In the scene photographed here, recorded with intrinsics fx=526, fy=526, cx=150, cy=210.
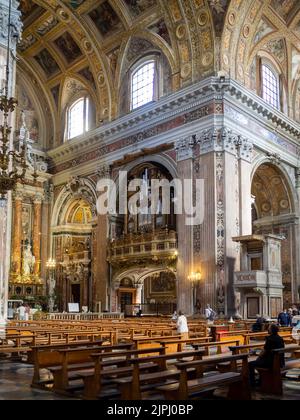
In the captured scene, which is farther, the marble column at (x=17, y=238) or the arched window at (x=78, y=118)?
the arched window at (x=78, y=118)

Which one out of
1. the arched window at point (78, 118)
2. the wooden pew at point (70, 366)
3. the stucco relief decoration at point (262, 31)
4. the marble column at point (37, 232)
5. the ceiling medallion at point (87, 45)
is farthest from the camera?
the arched window at point (78, 118)

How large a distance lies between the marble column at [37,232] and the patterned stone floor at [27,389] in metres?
20.5

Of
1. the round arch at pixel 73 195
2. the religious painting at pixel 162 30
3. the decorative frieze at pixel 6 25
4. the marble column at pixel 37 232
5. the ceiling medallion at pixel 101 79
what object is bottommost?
the marble column at pixel 37 232

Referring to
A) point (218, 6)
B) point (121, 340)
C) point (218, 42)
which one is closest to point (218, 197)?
point (218, 42)

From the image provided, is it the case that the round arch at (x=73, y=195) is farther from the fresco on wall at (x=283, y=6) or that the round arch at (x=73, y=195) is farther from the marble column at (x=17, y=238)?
the fresco on wall at (x=283, y=6)

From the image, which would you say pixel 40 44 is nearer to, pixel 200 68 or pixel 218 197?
pixel 200 68

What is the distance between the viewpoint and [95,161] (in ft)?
92.8

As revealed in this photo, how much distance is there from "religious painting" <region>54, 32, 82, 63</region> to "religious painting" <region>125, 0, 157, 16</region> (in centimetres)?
439

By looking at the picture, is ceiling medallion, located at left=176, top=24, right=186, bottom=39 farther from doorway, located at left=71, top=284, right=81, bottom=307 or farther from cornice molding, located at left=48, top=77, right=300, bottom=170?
doorway, located at left=71, top=284, right=81, bottom=307

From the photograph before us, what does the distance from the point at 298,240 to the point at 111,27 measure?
47.3 feet

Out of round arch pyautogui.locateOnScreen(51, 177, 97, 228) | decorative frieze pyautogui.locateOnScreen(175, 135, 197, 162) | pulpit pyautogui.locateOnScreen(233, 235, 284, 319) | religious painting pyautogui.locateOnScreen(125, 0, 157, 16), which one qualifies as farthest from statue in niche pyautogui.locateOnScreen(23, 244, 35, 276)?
religious painting pyautogui.locateOnScreen(125, 0, 157, 16)

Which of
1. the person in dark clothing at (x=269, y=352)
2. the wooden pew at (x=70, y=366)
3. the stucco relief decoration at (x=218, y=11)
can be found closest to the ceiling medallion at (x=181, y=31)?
the stucco relief decoration at (x=218, y=11)

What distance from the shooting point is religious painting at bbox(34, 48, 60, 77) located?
99.1 ft

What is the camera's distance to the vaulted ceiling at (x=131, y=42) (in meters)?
23.1
